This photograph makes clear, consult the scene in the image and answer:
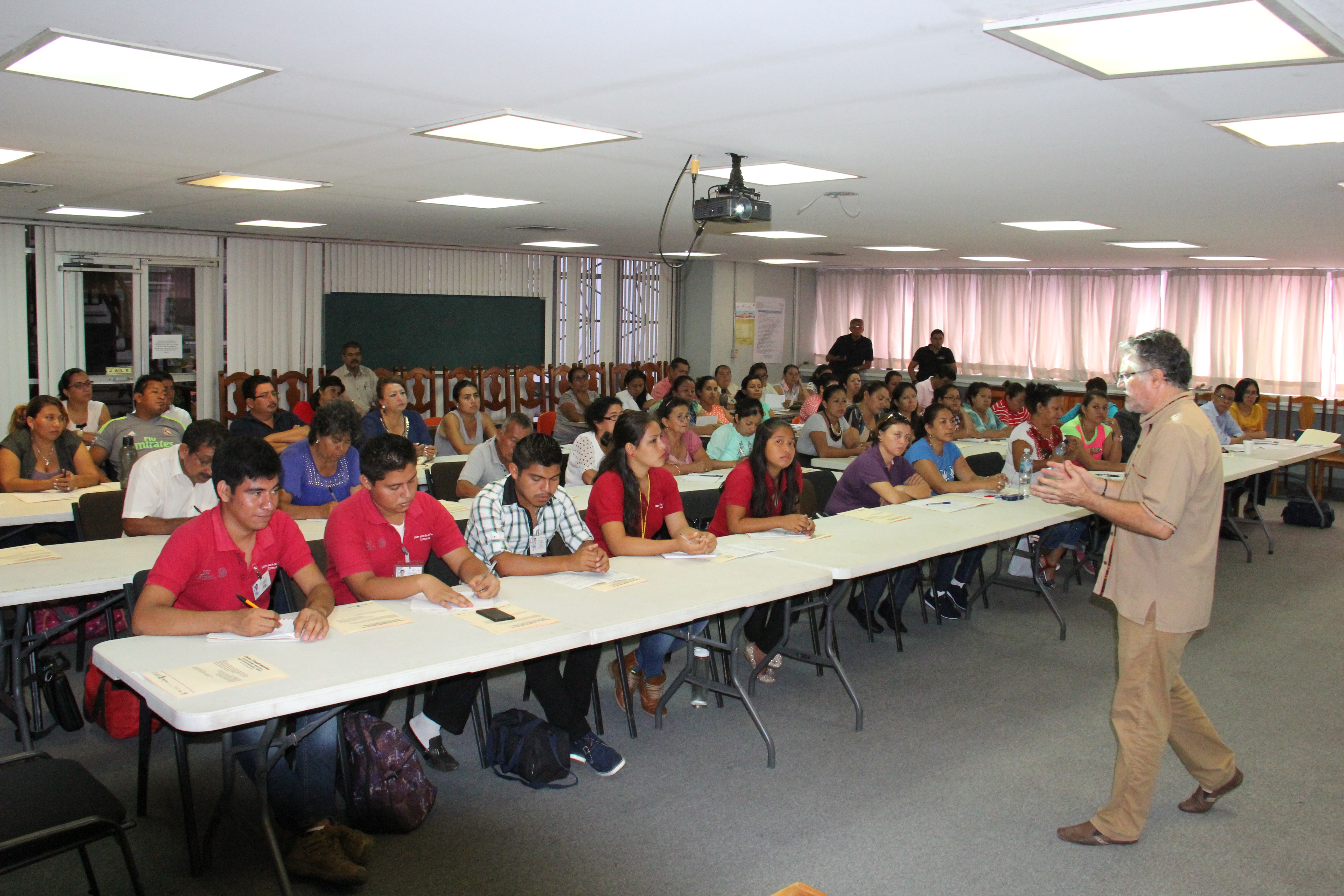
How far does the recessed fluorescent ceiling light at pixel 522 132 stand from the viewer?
3855 mm

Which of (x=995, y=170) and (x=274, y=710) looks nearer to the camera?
(x=274, y=710)

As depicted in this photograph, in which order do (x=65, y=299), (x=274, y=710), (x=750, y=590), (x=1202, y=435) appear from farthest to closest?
(x=65, y=299)
(x=750, y=590)
(x=1202, y=435)
(x=274, y=710)

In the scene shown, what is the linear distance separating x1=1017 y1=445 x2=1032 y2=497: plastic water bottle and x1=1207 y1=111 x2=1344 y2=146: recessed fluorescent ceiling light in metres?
2.17

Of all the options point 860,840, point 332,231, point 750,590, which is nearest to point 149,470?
point 750,590

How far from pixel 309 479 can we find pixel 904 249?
714cm

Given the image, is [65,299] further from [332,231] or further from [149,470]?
[149,470]

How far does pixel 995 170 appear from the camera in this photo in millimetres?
4895

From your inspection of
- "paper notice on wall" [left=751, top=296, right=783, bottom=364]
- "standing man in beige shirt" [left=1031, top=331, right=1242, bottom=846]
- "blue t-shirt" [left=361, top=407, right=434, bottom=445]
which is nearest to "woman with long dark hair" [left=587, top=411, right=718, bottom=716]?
"standing man in beige shirt" [left=1031, top=331, right=1242, bottom=846]

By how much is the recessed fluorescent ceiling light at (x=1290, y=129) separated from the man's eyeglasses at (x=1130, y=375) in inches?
41.3

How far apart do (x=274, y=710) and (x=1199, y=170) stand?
179 inches

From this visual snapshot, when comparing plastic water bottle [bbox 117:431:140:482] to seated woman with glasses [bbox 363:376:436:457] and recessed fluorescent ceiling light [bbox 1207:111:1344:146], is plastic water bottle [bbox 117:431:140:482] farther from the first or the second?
recessed fluorescent ceiling light [bbox 1207:111:1344:146]

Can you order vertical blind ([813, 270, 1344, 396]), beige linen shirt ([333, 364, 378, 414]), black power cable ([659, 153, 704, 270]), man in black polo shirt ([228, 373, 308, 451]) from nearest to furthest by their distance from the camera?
black power cable ([659, 153, 704, 270]), man in black polo shirt ([228, 373, 308, 451]), beige linen shirt ([333, 364, 378, 414]), vertical blind ([813, 270, 1344, 396])

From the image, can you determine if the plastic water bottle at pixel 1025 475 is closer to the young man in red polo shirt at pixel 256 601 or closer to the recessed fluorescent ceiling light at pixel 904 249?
the young man in red polo shirt at pixel 256 601

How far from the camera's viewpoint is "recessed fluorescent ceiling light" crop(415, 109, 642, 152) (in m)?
3.86
